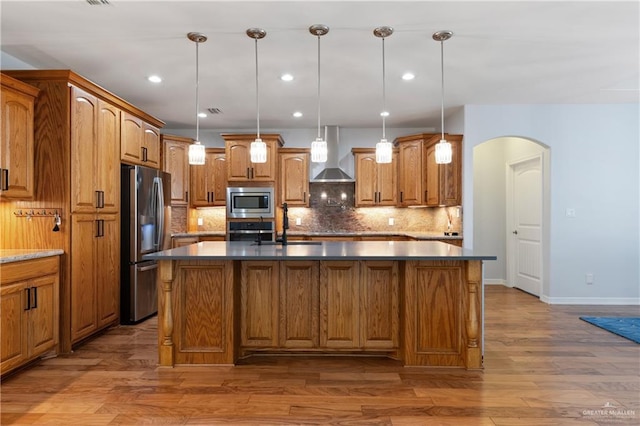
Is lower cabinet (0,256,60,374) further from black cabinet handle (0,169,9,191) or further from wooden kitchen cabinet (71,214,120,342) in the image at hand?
black cabinet handle (0,169,9,191)

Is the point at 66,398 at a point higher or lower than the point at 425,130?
lower

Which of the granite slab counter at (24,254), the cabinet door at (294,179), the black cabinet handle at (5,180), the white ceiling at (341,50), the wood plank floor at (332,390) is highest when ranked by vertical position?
the white ceiling at (341,50)

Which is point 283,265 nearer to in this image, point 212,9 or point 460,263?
point 460,263

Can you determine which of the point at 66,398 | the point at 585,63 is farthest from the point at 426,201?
the point at 66,398

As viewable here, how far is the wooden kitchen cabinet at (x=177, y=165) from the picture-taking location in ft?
19.5

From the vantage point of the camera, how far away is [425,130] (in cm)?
658

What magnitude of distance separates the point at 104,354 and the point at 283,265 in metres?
1.71

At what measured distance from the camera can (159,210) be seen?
4660mm

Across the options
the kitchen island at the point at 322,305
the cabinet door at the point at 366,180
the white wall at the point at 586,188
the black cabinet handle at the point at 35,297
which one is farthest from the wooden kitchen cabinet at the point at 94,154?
the white wall at the point at 586,188

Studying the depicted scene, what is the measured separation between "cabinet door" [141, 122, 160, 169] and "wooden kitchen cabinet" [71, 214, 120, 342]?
0.92 meters

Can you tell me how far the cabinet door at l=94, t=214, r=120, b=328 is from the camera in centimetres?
379

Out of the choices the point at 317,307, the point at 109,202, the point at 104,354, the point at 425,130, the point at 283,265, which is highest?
the point at 425,130

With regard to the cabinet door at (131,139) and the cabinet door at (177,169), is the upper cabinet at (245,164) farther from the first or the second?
the cabinet door at (131,139)

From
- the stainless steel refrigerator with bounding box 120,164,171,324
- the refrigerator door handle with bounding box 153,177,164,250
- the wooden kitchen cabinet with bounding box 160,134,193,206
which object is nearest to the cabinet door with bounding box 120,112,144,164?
the stainless steel refrigerator with bounding box 120,164,171,324
